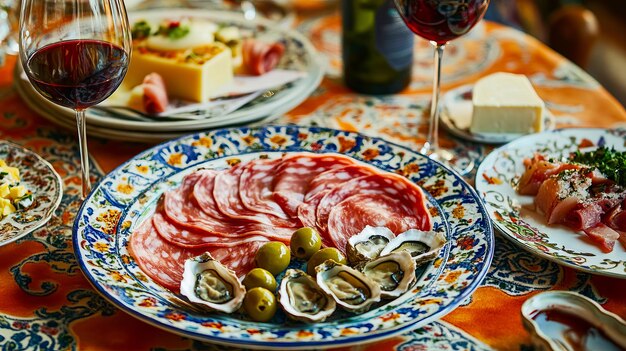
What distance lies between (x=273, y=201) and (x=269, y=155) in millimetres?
186

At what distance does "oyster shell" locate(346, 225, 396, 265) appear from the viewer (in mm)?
1165

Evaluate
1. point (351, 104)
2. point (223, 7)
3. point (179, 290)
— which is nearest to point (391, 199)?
point (179, 290)

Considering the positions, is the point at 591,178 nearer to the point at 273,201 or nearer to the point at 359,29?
the point at 273,201

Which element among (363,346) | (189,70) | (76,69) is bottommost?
(363,346)

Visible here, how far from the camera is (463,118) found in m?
1.79

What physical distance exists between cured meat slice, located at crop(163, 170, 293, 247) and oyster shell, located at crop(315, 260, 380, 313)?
6.8 inches

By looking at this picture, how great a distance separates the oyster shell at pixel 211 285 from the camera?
1048 mm

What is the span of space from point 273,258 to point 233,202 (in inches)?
9.3

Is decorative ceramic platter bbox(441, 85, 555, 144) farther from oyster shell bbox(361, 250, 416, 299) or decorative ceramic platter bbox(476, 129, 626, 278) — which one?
oyster shell bbox(361, 250, 416, 299)

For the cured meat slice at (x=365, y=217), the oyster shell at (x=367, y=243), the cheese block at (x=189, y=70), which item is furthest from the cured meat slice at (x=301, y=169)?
the cheese block at (x=189, y=70)

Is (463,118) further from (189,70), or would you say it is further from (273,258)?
(273,258)

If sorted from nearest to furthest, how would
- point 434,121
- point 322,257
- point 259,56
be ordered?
point 322,257, point 434,121, point 259,56

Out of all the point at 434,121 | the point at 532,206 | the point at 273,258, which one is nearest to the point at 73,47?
the point at 273,258

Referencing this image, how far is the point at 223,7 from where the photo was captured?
262 cm
